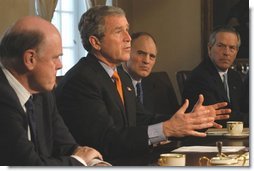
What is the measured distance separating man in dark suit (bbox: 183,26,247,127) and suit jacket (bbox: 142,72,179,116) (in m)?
0.05

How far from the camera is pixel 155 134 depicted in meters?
3.18

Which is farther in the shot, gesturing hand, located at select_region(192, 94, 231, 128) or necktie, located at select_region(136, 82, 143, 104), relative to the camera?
necktie, located at select_region(136, 82, 143, 104)

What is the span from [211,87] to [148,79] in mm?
207

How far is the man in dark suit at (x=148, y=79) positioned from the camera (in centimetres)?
294

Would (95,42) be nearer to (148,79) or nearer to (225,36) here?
(148,79)

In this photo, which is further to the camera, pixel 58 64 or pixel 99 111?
pixel 99 111

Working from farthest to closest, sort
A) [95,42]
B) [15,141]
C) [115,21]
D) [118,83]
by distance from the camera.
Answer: [118,83], [95,42], [115,21], [15,141]

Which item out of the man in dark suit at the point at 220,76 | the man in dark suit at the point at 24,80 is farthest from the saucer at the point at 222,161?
the man in dark suit at the point at 24,80

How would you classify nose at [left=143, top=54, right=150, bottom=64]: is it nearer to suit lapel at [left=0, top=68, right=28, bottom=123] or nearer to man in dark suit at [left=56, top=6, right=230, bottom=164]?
man in dark suit at [left=56, top=6, right=230, bottom=164]

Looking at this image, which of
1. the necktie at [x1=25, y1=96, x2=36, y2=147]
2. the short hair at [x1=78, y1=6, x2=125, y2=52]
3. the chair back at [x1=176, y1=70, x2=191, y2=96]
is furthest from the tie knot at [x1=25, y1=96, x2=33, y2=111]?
the chair back at [x1=176, y1=70, x2=191, y2=96]

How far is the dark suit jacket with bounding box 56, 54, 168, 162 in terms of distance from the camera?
3107 millimetres

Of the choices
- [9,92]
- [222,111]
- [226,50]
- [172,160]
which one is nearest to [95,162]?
[172,160]

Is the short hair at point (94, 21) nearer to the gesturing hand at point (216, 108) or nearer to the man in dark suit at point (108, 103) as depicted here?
the man in dark suit at point (108, 103)

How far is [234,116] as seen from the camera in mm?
3033
